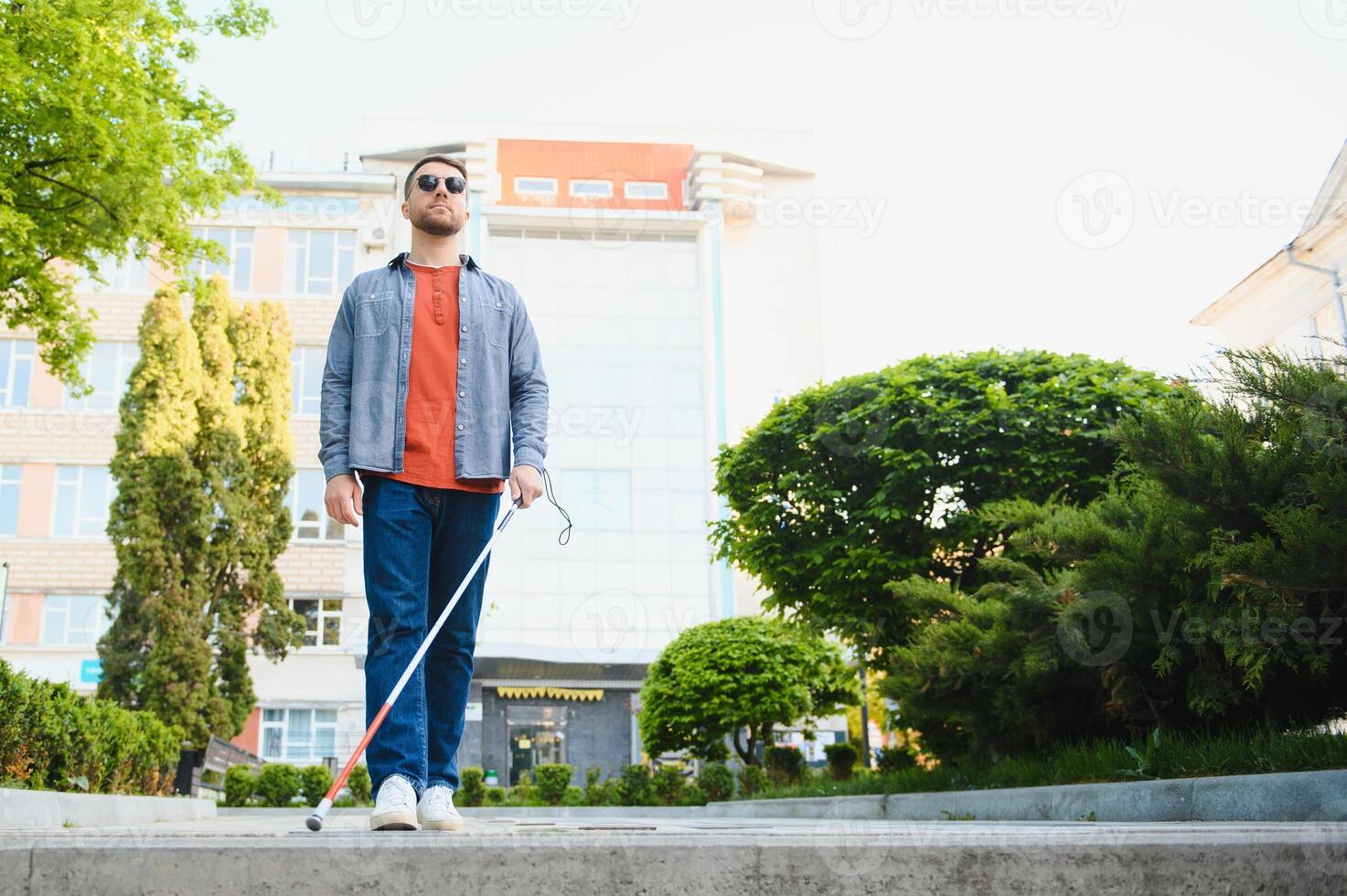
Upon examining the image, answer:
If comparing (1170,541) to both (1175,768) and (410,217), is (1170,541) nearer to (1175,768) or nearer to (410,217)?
(1175,768)

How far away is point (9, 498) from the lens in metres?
36.4

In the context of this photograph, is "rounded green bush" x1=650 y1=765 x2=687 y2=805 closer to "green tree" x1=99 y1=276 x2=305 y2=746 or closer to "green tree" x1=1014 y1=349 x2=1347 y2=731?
"green tree" x1=99 y1=276 x2=305 y2=746

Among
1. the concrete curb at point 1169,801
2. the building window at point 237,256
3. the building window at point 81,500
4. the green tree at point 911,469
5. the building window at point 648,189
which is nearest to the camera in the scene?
the concrete curb at point 1169,801

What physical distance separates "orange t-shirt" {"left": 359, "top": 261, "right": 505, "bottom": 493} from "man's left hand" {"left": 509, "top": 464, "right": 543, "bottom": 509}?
0.20 ft

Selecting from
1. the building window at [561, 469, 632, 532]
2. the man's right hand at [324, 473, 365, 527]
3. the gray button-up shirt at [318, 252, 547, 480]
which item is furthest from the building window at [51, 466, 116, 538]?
the man's right hand at [324, 473, 365, 527]

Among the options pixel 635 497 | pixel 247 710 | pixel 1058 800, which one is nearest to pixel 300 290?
pixel 635 497

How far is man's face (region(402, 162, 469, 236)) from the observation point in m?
4.24

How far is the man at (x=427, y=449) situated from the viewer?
3748 mm

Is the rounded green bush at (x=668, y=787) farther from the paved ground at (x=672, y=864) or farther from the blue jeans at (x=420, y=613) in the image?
the paved ground at (x=672, y=864)

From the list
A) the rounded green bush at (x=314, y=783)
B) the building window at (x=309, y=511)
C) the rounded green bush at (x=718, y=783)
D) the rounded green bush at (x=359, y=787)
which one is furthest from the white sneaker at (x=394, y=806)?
the building window at (x=309, y=511)

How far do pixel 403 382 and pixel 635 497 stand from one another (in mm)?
39234

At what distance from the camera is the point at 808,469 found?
1717 centimetres

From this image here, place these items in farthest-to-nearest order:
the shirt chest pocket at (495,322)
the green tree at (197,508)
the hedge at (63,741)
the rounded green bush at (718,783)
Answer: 1. the rounded green bush at (718,783)
2. the green tree at (197,508)
3. the hedge at (63,741)
4. the shirt chest pocket at (495,322)

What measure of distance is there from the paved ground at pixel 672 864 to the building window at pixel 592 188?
45196 mm
